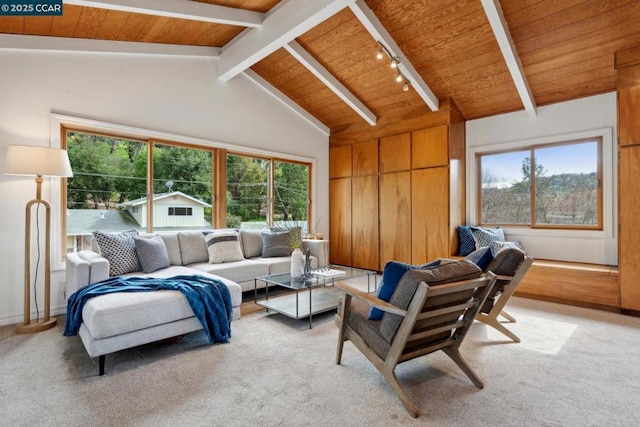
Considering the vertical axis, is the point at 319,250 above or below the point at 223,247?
below

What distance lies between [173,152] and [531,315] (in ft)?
15.4

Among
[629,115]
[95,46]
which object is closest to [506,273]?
[629,115]

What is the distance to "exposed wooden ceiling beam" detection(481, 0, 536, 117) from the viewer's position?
124 inches

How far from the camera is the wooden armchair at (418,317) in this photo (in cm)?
179

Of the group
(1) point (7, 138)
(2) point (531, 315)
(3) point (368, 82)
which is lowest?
(2) point (531, 315)

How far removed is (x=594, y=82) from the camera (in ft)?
13.0

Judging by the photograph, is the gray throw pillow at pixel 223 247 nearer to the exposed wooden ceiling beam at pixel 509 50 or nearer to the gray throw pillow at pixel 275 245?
the gray throw pillow at pixel 275 245

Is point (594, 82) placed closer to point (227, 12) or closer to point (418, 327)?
point (418, 327)

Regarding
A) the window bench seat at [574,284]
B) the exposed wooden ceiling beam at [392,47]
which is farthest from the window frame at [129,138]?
the window bench seat at [574,284]

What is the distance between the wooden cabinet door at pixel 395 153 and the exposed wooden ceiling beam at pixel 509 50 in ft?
5.25

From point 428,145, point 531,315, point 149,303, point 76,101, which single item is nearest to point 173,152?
point 76,101

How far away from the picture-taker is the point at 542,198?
4.64 m

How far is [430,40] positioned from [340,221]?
3.32 meters

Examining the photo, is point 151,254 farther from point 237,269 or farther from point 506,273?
point 506,273
